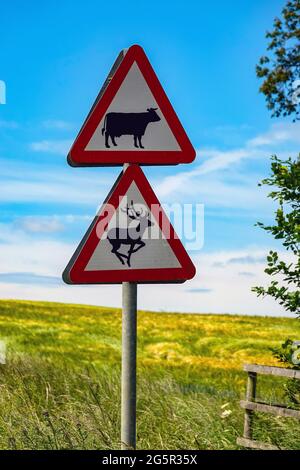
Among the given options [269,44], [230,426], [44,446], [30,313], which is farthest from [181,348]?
[44,446]

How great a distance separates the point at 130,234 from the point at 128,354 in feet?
2.55

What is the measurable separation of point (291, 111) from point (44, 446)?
15485mm

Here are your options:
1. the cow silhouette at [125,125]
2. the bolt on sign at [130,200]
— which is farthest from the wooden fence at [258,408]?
the cow silhouette at [125,125]

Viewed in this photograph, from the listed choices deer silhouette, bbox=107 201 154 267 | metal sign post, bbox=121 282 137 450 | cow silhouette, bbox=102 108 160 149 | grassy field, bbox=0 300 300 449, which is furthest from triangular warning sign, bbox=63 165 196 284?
grassy field, bbox=0 300 300 449

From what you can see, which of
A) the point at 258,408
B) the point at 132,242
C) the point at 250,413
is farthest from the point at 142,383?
the point at 132,242

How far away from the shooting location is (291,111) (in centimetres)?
2102

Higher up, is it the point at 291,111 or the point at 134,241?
the point at 291,111

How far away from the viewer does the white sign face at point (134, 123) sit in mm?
5402

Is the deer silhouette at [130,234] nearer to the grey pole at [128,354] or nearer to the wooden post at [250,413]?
the grey pole at [128,354]

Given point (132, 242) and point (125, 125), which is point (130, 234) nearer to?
point (132, 242)

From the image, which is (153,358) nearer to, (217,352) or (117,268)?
(217,352)

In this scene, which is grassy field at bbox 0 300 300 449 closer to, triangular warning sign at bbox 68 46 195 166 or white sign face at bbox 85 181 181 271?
white sign face at bbox 85 181 181 271

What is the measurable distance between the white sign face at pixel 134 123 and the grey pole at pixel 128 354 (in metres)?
0.95

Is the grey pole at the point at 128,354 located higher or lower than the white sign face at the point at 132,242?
lower
